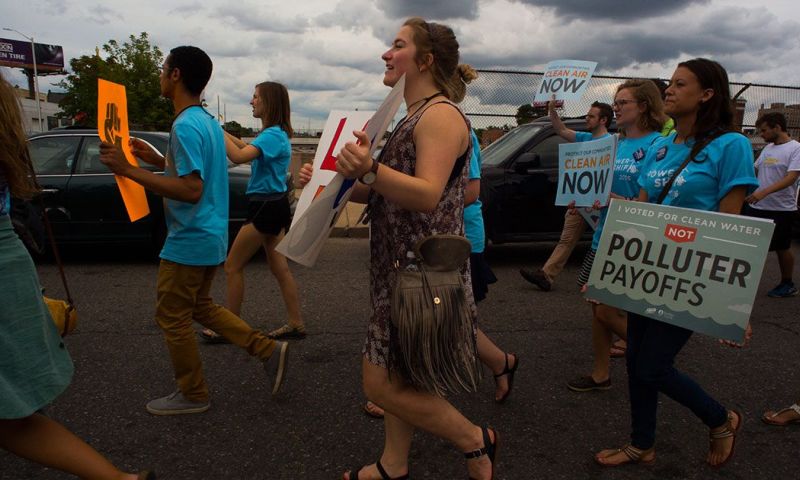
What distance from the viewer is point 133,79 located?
27.7m

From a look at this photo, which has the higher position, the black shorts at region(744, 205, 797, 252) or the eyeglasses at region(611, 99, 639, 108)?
the eyeglasses at region(611, 99, 639, 108)

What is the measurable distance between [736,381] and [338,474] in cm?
256

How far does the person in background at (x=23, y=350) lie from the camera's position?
177cm

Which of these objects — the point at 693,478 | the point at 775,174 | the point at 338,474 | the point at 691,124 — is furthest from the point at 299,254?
the point at 775,174

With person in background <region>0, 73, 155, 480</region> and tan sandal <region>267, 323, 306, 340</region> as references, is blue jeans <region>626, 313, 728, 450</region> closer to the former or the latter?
person in background <region>0, 73, 155, 480</region>

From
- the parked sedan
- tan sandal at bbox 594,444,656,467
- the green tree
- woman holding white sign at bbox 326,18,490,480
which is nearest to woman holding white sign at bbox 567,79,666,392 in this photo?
tan sandal at bbox 594,444,656,467

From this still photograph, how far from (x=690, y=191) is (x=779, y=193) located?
159 inches

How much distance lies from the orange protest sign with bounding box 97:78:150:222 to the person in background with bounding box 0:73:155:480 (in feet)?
2.69

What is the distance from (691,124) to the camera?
2.53 m

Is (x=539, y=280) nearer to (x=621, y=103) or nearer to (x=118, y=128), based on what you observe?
(x=621, y=103)

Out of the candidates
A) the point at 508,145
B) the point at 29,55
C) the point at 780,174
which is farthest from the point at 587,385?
the point at 29,55

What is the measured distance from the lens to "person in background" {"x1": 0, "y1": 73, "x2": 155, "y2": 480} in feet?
5.81

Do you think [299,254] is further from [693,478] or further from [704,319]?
[693,478]

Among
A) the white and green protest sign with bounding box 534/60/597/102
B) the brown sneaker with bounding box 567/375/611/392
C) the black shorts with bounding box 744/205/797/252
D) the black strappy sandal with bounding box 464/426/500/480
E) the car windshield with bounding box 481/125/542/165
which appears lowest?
the brown sneaker with bounding box 567/375/611/392
